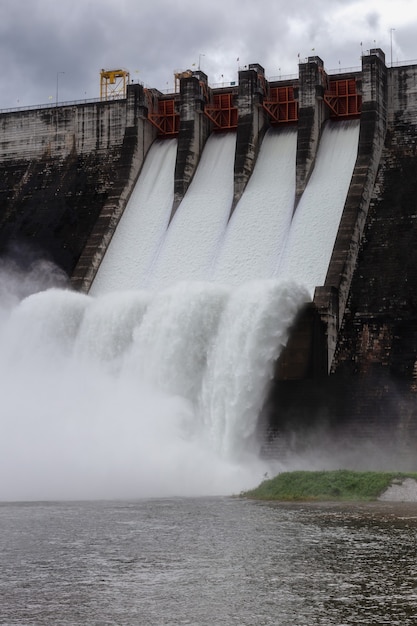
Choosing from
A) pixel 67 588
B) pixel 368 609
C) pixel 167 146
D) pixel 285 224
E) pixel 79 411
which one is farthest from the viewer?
pixel 167 146

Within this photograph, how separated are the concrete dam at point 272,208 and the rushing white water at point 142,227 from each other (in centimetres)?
6

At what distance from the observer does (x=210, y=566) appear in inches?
574

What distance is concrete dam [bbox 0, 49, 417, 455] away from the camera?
31109 mm

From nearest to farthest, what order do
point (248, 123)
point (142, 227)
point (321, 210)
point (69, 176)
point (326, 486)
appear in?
1. point (326, 486)
2. point (321, 210)
3. point (142, 227)
4. point (248, 123)
5. point (69, 176)

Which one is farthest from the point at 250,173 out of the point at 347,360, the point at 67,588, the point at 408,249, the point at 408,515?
the point at 67,588

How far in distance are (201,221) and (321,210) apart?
4913mm

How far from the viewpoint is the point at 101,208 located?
1647 inches

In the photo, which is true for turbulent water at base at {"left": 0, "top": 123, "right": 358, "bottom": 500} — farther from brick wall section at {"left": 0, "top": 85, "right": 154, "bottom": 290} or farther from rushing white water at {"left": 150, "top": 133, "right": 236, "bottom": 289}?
brick wall section at {"left": 0, "top": 85, "right": 154, "bottom": 290}

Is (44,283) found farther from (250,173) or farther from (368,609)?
(368,609)

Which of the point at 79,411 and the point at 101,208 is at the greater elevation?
the point at 101,208

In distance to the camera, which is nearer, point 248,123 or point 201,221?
point 201,221

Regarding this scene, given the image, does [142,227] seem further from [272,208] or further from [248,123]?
[248,123]

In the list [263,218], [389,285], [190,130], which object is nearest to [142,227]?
[190,130]

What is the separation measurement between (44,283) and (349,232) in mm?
13083
